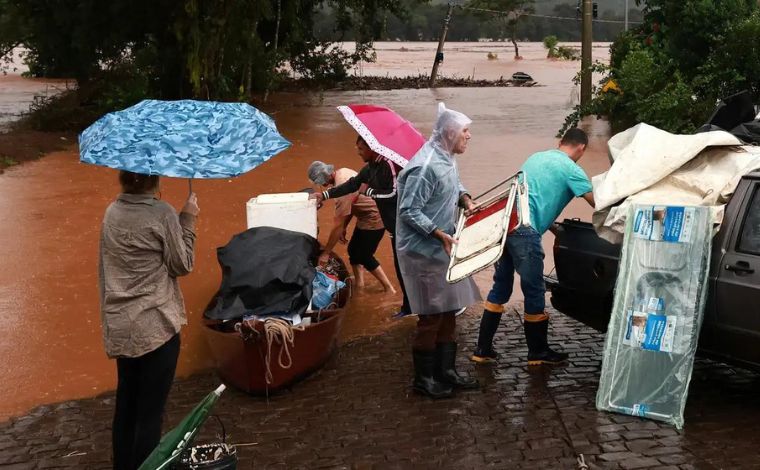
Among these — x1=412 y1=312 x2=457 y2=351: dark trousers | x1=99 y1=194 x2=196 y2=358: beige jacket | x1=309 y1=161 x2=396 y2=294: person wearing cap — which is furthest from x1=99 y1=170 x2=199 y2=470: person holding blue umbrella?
x1=309 y1=161 x2=396 y2=294: person wearing cap

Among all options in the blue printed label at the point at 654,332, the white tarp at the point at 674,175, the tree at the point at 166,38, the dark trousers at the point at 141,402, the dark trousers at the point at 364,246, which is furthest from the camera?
the tree at the point at 166,38

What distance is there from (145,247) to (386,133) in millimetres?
3546

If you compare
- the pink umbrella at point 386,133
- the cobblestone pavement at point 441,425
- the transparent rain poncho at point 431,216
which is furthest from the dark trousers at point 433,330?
the pink umbrella at point 386,133

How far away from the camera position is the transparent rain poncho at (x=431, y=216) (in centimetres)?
641

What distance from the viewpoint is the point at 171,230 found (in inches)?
198

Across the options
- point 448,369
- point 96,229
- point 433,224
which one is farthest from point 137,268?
point 96,229

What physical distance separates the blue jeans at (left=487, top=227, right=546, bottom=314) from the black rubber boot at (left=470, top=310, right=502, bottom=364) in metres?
0.30

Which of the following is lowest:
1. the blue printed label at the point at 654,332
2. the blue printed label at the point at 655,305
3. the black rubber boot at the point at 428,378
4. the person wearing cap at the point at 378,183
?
the black rubber boot at the point at 428,378

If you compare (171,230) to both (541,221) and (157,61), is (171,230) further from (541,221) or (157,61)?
(157,61)

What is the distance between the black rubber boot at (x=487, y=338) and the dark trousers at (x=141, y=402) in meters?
2.99

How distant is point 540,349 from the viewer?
24.6 feet

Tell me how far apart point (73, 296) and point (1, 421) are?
331 cm

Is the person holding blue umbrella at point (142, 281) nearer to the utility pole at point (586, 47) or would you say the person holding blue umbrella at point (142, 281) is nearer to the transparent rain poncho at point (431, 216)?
the transparent rain poncho at point (431, 216)

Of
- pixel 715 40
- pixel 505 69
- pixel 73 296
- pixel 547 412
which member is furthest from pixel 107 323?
pixel 505 69
